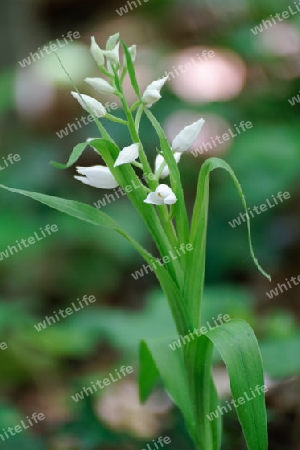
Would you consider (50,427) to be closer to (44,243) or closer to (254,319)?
(254,319)

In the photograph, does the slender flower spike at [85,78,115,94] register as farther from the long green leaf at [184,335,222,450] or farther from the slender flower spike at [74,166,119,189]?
the long green leaf at [184,335,222,450]

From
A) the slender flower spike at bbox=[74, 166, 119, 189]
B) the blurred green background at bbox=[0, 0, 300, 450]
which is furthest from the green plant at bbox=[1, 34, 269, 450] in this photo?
the blurred green background at bbox=[0, 0, 300, 450]

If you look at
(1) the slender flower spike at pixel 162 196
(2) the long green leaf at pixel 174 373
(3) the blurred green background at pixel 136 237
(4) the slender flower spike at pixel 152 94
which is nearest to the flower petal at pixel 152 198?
(1) the slender flower spike at pixel 162 196

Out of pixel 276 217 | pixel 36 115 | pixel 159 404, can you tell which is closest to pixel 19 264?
pixel 36 115

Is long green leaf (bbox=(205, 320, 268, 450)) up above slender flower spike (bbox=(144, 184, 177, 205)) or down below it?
below

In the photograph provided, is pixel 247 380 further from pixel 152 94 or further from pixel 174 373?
pixel 152 94

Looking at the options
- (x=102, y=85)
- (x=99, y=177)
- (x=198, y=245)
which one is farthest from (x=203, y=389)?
(x=102, y=85)
